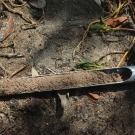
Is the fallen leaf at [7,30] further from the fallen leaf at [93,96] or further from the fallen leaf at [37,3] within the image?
the fallen leaf at [93,96]

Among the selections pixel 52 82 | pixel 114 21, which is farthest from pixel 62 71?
pixel 114 21

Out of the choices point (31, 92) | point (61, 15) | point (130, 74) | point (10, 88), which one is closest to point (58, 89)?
point (31, 92)

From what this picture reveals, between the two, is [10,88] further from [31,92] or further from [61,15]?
[61,15]

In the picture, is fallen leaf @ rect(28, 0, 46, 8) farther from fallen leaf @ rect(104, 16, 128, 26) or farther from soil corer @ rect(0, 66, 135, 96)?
soil corer @ rect(0, 66, 135, 96)

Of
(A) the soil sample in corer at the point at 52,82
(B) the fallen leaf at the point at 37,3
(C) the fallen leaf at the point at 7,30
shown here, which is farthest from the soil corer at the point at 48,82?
(B) the fallen leaf at the point at 37,3

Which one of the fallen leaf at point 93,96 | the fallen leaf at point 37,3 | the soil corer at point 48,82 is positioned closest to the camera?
the soil corer at point 48,82

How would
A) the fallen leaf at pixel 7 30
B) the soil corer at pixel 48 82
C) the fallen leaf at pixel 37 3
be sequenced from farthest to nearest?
the fallen leaf at pixel 37 3 < the fallen leaf at pixel 7 30 < the soil corer at pixel 48 82

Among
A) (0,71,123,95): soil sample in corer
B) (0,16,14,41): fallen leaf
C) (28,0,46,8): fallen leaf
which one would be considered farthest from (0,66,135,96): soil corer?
(28,0,46,8): fallen leaf

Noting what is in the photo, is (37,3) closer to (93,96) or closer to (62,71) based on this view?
(62,71)
